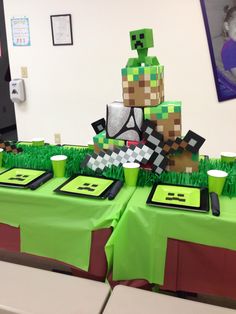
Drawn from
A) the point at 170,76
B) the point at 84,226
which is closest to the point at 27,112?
the point at 170,76

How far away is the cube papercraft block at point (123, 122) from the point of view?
1.35 meters

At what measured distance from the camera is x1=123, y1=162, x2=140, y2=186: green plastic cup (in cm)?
125

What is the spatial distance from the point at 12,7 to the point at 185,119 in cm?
230

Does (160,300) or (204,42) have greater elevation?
(204,42)

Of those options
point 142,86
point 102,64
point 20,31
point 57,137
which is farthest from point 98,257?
point 20,31

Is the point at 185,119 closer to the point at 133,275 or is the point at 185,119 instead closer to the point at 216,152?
the point at 216,152

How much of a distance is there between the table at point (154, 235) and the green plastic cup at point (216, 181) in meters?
0.04

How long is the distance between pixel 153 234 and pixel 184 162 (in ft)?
1.30

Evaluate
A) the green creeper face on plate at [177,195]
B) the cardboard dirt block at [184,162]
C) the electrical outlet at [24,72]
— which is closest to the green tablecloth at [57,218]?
the green creeper face on plate at [177,195]

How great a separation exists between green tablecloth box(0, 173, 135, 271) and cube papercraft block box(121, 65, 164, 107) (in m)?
0.42

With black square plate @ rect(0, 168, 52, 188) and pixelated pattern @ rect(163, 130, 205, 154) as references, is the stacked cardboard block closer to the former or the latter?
pixelated pattern @ rect(163, 130, 205, 154)

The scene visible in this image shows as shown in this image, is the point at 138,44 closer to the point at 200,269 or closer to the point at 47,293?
the point at 200,269

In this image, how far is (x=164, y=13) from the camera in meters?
2.71

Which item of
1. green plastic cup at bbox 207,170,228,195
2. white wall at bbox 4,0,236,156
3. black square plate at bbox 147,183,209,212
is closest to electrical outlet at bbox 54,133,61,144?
white wall at bbox 4,0,236,156
